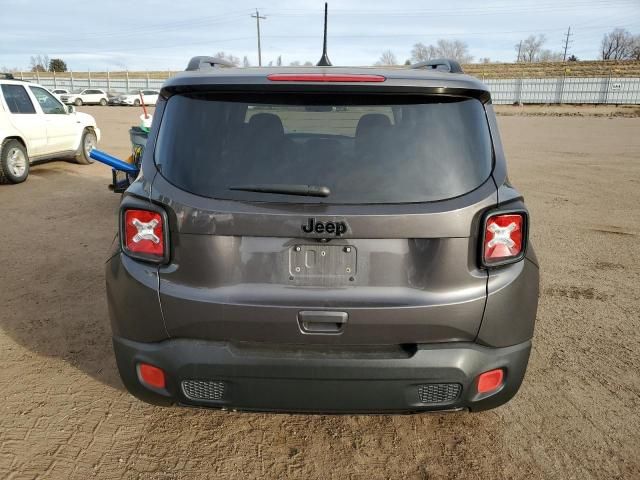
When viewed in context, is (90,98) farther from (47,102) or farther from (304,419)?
(304,419)

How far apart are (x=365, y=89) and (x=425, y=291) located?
0.87m

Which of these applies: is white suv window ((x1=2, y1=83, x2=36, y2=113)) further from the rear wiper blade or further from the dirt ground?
the rear wiper blade

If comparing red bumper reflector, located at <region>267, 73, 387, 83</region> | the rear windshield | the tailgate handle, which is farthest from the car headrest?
the tailgate handle

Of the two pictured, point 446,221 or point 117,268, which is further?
point 117,268

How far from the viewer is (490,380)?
2.23 m

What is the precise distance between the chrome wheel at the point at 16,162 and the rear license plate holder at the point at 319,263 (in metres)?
9.50

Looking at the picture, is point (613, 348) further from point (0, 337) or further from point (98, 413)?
point (0, 337)

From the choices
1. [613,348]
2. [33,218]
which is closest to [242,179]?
[613,348]

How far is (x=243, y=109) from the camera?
2184 millimetres

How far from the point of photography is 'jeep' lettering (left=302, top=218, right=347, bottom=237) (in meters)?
2.03

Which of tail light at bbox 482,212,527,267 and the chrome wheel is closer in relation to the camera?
tail light at bbox 482,212,527,267

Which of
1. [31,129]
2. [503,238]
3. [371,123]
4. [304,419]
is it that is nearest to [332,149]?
[371,123]

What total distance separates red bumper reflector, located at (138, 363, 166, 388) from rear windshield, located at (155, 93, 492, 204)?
2.61 feet

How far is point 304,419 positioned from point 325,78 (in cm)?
183
